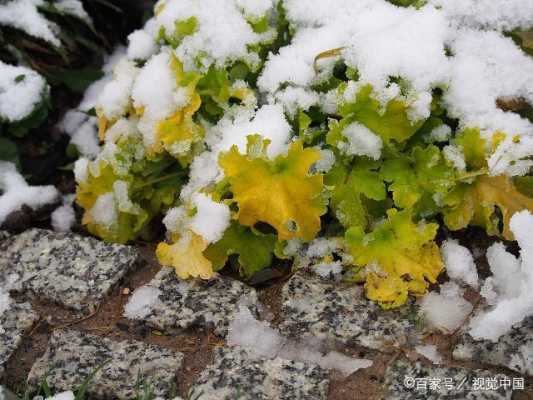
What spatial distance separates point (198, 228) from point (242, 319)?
0.27 m

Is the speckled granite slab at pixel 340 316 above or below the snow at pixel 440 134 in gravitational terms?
below

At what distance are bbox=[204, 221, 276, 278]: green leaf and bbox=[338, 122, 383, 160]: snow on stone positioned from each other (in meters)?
0.32

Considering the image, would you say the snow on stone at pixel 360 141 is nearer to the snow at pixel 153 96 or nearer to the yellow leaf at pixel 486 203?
the yellow leaf at pixel 486 203

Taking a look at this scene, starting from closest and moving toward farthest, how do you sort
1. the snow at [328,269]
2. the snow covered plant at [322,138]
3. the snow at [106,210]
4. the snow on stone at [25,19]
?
the snow covered plant at [322,138]
the snow at [328,269]
the snow at [106,210]
the snow on stone at [25,19]

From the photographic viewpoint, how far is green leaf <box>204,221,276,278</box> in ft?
6.40

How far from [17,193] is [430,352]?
1451 mm

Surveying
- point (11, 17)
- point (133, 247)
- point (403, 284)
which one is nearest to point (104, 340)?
point (133, 247)

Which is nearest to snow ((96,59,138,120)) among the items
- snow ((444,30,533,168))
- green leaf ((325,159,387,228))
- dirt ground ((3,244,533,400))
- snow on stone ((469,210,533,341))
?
dirt ground ((3,244,533,400))

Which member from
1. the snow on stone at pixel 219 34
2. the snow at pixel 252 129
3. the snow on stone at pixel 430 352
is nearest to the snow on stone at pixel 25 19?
the snow on stone at pixel 219 34

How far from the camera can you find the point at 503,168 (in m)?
1.82

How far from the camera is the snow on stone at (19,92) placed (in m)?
2.43

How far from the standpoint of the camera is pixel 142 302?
1.94m

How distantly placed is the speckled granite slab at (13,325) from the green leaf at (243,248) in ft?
1.70

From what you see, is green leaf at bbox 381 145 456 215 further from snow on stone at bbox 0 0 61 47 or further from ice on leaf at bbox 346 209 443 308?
snow on stone at bbox 0 0 61 47
